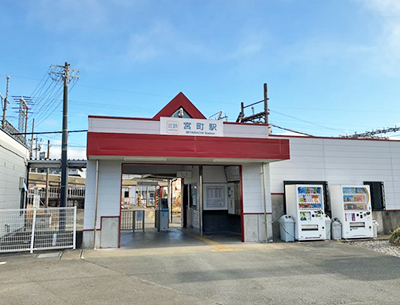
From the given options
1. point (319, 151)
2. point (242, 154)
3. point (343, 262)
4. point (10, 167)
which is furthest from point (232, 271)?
point (10, 167)

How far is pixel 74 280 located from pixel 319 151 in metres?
11.1

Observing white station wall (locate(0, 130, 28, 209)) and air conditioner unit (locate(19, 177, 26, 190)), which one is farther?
air conditioner unit (locate(19, 177, 26, 190))

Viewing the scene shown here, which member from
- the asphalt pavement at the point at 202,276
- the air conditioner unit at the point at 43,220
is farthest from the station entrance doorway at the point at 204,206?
the asphalt pavement at the point at 202,276

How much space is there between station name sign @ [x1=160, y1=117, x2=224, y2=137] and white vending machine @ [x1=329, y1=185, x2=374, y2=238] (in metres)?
5.61

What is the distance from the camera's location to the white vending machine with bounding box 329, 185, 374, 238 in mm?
12078

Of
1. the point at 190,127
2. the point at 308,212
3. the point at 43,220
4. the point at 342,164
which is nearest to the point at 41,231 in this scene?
the point at 43,220

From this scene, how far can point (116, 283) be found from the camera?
6203 millimetres

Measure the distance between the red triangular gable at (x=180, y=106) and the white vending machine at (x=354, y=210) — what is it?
6.57 m

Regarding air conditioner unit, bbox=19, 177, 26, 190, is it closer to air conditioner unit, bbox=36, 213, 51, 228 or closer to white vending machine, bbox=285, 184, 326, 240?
air conditioner unit, bbox=36, 213, 51, 228

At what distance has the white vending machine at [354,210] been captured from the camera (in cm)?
1208

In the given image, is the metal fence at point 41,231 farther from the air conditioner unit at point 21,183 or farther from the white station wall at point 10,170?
the air conditioner unit at point 21,183

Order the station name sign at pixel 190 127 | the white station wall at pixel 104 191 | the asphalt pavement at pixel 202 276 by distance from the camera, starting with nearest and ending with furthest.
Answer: the asphalt pavement at pixel 202 276 < the white station wall at pixel 104 191 < the station name sign at pixel 190 127

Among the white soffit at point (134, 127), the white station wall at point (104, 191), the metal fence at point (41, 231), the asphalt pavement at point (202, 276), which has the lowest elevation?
the asphalt pavement at point (202, 276)

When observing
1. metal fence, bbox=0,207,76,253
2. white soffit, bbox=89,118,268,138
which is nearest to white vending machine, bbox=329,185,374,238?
white soffit, bbox=89,118,268,138
